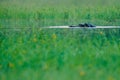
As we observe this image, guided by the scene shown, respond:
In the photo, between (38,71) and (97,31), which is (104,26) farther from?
(38,71)

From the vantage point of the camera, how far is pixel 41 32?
4066 millimetres

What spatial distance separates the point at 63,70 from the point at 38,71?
187mm

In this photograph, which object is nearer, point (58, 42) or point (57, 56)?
point (57, 56)

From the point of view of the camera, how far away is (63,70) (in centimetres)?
312

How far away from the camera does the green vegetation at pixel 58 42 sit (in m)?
3.11

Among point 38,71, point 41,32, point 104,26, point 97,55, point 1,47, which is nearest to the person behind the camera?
point 38,71

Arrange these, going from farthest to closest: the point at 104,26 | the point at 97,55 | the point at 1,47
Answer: the point at 104,26
the point at 1,47
the point at 97,55

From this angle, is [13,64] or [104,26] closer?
[13,64]

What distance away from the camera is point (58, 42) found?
3652mm

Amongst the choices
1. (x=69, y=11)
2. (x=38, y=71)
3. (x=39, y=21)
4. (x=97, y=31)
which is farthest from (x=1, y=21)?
(x=38, y=71)

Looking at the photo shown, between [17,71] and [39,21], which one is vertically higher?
[39,21]

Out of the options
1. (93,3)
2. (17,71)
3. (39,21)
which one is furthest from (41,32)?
(17,71)

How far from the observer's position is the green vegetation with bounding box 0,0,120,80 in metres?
3.11

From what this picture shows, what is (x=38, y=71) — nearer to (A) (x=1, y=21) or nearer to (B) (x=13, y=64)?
(B) (x=13, y=64)
